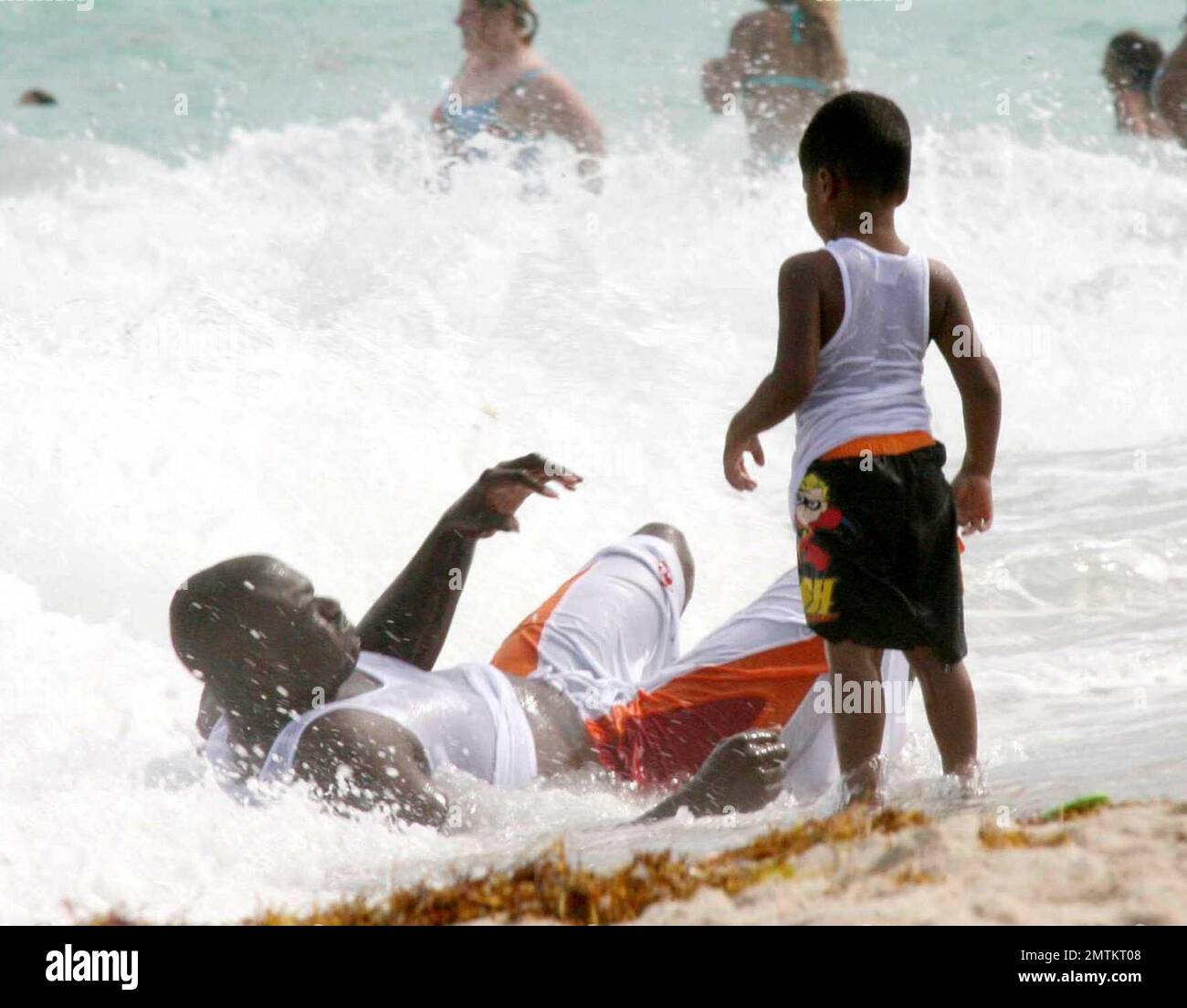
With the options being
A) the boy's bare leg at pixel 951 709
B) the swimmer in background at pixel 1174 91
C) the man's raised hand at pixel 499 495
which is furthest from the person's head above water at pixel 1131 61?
the boy's bare leg at pixel 951 709

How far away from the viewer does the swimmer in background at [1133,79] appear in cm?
1092

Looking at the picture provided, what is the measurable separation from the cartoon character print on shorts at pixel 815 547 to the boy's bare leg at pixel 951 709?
21 cm

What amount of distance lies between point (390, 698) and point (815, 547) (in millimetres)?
1055

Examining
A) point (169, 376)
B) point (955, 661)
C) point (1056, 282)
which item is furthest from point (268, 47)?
point (955, 661)

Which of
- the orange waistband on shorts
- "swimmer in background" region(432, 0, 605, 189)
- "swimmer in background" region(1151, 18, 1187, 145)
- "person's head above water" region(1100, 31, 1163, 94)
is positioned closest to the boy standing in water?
the orange waistband on shorts

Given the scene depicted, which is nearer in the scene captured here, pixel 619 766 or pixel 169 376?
pixel 619 766

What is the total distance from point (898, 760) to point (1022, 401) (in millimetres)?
4844

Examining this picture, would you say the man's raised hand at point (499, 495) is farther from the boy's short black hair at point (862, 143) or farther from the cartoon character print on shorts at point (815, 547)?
the boy's short black hair at point (862, 143)

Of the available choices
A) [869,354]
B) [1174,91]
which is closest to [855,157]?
[869,354]

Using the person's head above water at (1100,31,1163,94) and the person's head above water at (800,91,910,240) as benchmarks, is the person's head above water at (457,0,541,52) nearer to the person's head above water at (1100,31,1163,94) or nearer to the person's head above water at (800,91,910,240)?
the person's head above water at (1100,31,1163,94)

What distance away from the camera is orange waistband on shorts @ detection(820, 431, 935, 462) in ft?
10.6

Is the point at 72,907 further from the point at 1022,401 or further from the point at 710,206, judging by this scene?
the point at 710,206

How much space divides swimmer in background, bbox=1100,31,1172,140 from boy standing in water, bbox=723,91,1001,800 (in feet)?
27.6

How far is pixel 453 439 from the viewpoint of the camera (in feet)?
21.7
